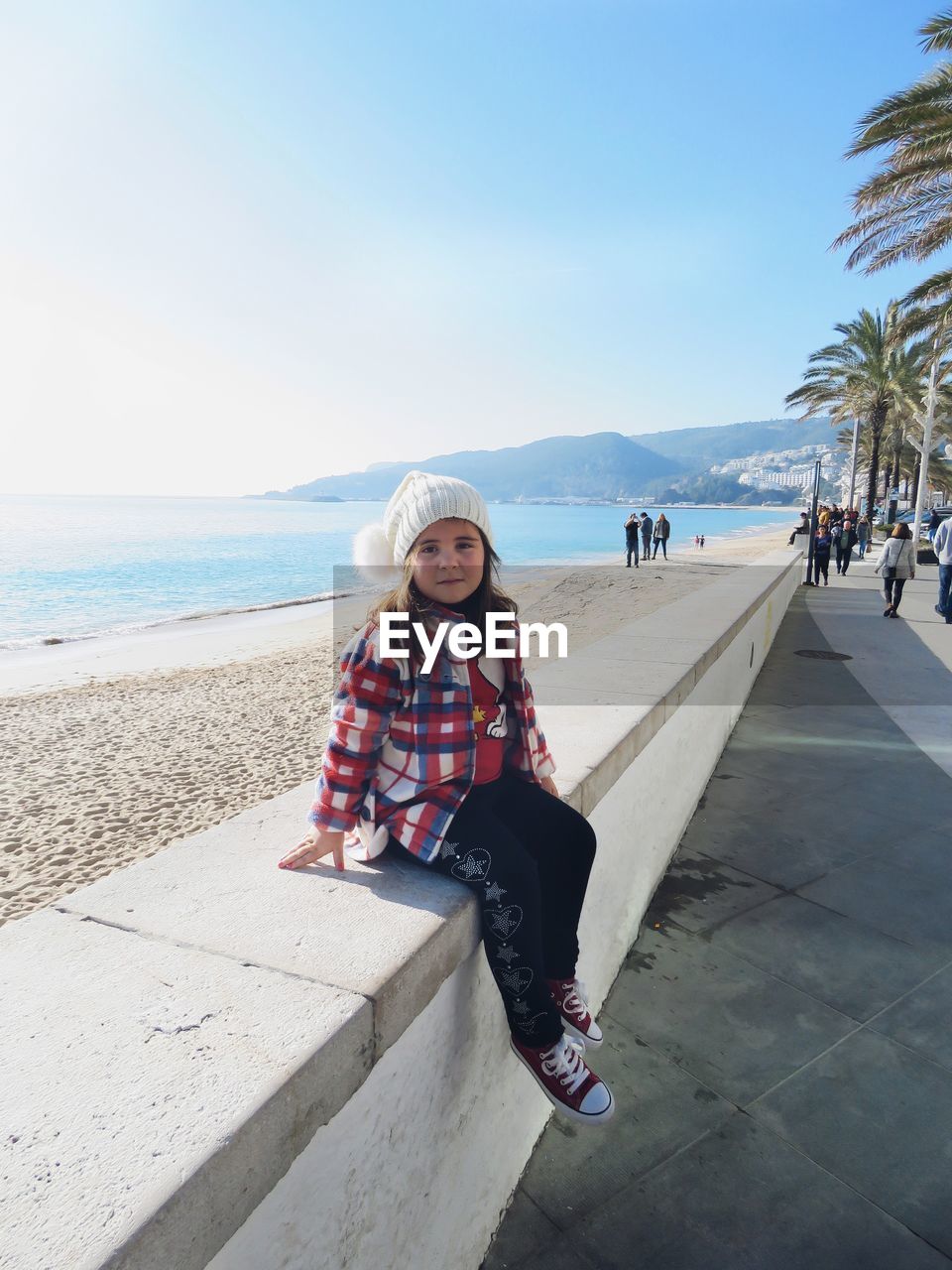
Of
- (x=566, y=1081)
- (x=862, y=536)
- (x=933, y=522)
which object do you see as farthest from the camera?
(x=933, y=522)

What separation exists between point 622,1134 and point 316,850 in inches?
47.8

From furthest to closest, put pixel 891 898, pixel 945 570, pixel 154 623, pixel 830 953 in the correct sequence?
pixel 154 623 < pixel 945 570 < pixel 891 898 < pixel 830 953

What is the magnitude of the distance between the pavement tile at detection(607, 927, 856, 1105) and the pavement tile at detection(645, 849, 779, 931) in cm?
20

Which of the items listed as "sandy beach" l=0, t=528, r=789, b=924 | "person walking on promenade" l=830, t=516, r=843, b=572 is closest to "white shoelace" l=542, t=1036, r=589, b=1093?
"sandy beach" l=0, t=528, r=789, b=924

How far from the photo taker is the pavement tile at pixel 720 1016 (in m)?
2.32

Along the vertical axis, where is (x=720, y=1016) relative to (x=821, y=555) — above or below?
below

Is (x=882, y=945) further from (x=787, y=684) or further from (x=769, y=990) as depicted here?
(x=787, y=684)

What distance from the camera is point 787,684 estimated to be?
714 cm

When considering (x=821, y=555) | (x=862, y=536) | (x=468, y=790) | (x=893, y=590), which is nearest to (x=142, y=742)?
(x=468, y=790)

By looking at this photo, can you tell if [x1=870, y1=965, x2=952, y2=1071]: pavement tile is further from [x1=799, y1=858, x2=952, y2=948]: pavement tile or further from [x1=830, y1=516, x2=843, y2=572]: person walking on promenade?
[x1=830, y1=516, x2=843, y2=572]: person walking on promenade

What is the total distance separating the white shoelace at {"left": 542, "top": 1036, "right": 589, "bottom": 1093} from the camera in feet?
5.68

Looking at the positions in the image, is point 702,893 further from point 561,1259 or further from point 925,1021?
point 561,1259

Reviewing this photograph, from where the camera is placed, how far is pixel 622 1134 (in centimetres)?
208

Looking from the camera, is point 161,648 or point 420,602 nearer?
point 420,602
